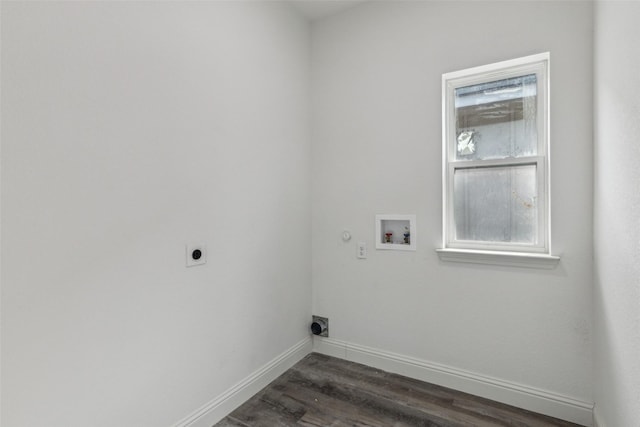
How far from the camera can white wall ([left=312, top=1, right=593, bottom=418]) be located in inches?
70.8

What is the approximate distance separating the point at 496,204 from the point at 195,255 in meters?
1.90

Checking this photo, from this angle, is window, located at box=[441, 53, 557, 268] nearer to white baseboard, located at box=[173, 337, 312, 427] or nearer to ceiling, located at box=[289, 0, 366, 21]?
ceiling, located at box=[289, 0, 366, 21]

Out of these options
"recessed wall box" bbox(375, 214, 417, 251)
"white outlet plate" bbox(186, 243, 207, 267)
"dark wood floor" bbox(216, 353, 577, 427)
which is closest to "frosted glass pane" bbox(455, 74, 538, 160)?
"recessed wall box" bbox(375, 214, 417, 251)

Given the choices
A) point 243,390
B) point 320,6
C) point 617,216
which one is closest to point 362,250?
point 243,390

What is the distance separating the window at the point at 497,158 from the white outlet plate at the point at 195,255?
5.09 feet

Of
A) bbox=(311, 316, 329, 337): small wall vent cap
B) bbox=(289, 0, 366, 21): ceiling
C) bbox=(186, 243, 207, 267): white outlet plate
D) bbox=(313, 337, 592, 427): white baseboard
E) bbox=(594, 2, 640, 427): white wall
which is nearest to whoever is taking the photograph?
bbox=(594, 2, 640, 427): white wall

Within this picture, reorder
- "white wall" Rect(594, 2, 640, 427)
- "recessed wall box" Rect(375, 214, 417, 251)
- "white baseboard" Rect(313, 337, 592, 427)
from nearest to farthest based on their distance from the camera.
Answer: "white wall" Rect(594, 2, 640, 427) → "white baseboard" Rect(313, 337, 592, 427) → "recessed wall box" Rect(375, 214, 417, 251)

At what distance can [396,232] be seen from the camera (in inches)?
93.9

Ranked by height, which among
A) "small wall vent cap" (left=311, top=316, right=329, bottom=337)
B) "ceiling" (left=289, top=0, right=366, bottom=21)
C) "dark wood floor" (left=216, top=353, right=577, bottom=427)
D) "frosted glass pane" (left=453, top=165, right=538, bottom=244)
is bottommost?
"dark wood floor" (left=216, top=353, right=577, bottom=427)

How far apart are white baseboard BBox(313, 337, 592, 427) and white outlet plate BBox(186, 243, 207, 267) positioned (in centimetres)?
137

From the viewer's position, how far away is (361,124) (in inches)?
97.6

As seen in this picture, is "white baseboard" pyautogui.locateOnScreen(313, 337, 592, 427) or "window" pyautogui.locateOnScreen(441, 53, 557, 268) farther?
"window" pyautogui.locateOnScreen(441, 53, 557, 268)

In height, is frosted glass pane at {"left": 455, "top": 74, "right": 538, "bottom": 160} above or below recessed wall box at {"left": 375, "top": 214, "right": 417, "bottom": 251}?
above

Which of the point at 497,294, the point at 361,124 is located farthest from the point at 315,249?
A: the point at 497,294
